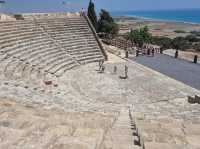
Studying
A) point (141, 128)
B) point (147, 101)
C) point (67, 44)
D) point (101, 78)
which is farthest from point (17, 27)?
point (141, 128)

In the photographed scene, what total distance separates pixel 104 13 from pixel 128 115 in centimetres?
2930

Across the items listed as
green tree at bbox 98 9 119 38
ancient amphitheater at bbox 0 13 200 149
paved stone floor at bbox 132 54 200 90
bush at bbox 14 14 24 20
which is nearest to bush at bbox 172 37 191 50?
green tree at bbox 98 9 119 38

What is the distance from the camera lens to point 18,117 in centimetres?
974

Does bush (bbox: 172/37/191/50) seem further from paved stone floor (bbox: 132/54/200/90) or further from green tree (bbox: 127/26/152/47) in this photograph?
paved stone floor (bbox: 132/54/200/90)

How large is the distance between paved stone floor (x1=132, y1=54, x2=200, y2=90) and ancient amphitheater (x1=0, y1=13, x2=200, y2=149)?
110 centimetres

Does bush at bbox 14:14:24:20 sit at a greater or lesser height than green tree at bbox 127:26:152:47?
greater

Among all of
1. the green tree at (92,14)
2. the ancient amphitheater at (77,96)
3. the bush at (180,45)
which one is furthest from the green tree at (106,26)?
the bush at (180,45)

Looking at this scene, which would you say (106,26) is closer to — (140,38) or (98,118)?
(140,38)

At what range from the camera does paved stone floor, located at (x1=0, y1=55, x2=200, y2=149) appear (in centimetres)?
814

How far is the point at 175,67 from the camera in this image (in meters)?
26.8

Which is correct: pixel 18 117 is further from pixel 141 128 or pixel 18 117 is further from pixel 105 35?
pixel 105 35

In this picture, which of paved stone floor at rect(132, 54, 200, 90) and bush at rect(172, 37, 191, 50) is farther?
bush at rect(172, 37, 191, 50)

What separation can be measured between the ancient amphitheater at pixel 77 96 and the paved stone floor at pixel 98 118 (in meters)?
0.02

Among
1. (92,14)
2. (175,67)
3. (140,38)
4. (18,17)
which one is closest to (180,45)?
(140,38)
